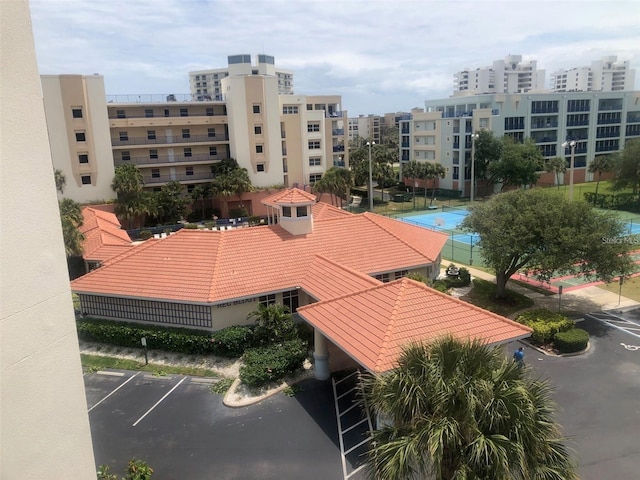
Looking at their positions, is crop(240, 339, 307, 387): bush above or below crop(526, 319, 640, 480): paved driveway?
above

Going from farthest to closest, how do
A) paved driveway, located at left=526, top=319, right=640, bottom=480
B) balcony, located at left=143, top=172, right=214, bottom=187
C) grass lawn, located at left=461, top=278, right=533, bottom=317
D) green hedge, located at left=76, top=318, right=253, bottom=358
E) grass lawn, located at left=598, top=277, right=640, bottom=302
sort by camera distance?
balcony, located at left=143, top=172, right=214, bottom=187
grass lawn, located at left=598, top=277, right=640, bottom=302
grass lawn, located at left=461, top=278, right=533, bottom=317
green hedge, located at left=76, top=318, right=253, bottom=358
paved driveway, located at left=526, top=319, right=640, bottom=480

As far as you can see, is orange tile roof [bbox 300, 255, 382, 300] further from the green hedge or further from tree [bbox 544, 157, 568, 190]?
tree [bbox 544, 157, 568, 190]

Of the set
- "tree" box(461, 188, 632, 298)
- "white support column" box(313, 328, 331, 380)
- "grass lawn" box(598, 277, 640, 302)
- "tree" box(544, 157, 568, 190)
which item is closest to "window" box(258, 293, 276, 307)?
"white support column" box(313, 328, 331, 380)

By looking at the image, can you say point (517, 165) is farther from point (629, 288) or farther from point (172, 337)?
point (172, 337)

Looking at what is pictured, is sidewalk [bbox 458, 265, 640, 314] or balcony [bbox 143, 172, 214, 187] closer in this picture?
sidewalk [bbox 458, 265, 640, 314]

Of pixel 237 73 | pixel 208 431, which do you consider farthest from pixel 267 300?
pixel 237 73

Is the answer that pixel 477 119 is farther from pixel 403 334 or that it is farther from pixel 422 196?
pixel 403 334

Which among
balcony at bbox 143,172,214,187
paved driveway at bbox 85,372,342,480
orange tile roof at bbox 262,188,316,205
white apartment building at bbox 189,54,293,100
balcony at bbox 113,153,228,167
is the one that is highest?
white apartment building at bbox 189,54,293,100

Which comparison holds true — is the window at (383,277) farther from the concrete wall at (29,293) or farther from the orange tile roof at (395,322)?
the concrete wall at (29,293)
